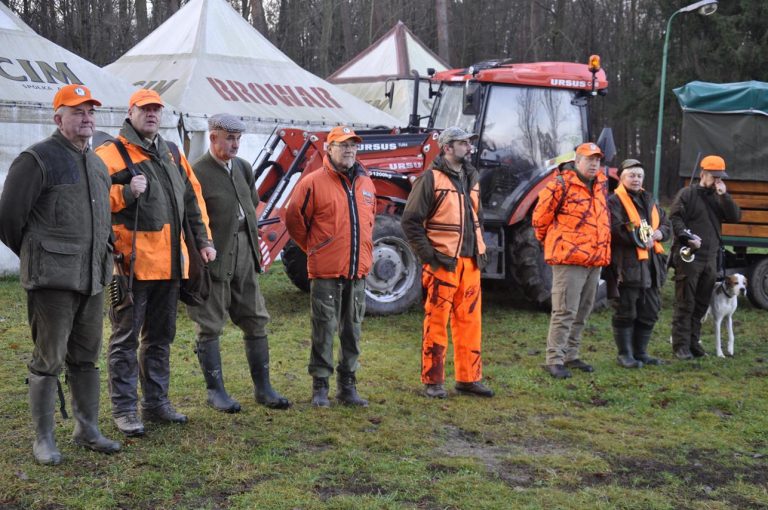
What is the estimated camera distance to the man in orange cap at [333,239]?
5891 mm

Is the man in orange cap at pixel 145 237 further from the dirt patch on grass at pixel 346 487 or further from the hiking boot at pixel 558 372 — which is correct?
the hiking boot at pixel 558 372

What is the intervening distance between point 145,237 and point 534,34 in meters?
28.2

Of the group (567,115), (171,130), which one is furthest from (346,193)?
(171,130)

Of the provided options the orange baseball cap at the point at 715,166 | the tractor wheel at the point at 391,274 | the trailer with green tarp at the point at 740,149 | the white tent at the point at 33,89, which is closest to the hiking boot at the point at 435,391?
the tractor wheel at the point at 391,274

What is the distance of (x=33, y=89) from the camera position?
1221 centimetres

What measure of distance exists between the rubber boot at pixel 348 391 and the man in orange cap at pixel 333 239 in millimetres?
71

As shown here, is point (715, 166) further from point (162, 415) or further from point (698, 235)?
point (162, 415)

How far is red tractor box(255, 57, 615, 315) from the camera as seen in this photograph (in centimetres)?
948

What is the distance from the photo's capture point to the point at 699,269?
8.17m

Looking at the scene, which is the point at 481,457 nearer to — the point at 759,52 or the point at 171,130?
the point at 171,130

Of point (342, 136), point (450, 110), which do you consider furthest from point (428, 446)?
point (450, 110)

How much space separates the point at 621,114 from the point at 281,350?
21428 millimetres

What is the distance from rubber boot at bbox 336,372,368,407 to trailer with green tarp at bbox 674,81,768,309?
6.32 m

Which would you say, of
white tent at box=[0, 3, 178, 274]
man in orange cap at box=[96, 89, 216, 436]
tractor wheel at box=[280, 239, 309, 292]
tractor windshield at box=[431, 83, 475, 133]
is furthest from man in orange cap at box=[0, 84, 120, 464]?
white tent at box=[0, 3, 178, 274]
